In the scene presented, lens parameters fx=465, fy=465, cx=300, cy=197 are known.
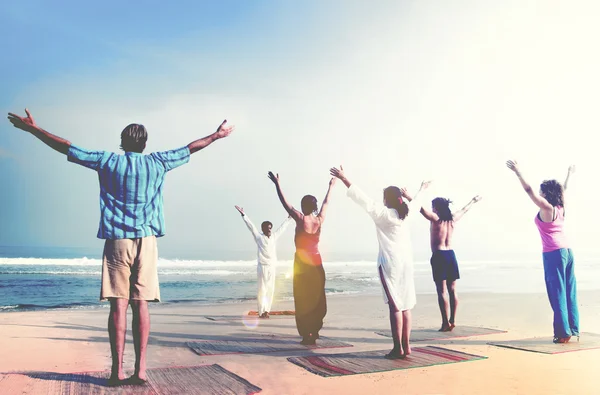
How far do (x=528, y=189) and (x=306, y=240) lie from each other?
10.3 feet

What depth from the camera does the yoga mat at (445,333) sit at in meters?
7.10

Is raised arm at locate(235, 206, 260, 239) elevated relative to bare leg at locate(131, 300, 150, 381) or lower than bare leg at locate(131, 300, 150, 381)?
elevated

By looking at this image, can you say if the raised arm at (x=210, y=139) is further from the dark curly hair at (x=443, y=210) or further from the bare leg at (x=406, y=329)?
the dark curly hair at (x=443, y=210)

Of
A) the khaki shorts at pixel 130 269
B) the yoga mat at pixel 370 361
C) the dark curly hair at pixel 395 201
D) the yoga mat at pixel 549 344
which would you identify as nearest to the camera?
the khaki shorts at pixel 130 269

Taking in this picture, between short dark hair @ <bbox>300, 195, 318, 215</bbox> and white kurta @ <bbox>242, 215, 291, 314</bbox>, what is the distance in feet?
10.5

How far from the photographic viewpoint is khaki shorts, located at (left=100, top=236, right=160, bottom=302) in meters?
4.05

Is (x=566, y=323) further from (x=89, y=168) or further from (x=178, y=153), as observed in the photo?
(x=89, y=168)

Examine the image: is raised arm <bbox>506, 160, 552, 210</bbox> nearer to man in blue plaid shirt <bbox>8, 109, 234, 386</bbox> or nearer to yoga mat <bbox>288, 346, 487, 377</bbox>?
yoga mat <bbox>288, 346, 487, 377</bbox>

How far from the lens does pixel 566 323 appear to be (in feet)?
21.3

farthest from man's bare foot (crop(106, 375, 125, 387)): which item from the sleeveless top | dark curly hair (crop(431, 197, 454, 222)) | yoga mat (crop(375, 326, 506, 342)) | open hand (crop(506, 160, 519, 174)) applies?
dark curly hair (crop(431, 197, 454, 222))

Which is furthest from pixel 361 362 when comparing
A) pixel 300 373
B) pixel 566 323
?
pixel 566 323

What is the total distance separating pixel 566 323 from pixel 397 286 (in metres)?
2.88

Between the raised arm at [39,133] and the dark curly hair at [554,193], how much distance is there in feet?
20.4

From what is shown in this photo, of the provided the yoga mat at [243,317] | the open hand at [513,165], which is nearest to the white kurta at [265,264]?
the yoga mat at [243,317]
